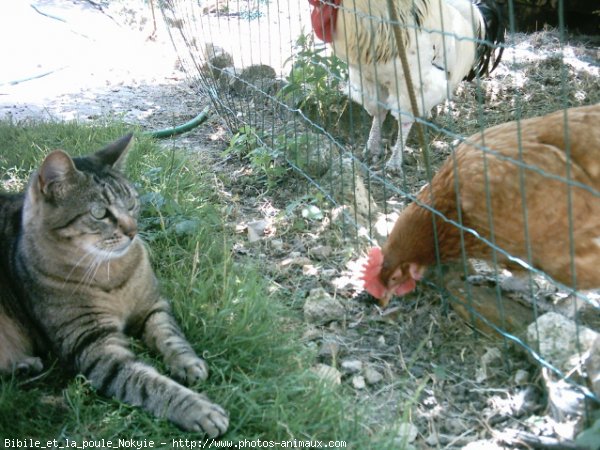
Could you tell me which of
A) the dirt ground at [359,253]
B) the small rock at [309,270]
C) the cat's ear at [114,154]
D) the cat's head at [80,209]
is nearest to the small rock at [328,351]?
the dirt ground at [359,253]

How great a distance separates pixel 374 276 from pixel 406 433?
964 mm

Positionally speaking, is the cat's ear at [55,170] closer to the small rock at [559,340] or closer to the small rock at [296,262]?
the small rock at [296,262]

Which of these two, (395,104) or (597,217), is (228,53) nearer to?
(395,104)

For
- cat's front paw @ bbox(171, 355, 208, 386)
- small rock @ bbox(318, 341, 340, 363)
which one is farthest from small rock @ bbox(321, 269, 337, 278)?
cat's front paw @ bbox(171, 355, 208, 386)

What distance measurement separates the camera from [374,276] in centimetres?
317

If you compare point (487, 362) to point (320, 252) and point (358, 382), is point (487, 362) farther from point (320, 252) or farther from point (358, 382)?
point (320, 252)

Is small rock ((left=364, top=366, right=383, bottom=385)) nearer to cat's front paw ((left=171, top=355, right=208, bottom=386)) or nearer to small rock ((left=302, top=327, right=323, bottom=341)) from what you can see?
small rock ((left=302, top=327, right=323, bottom=341))

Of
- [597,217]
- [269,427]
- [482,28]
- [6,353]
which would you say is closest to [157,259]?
[6,353]

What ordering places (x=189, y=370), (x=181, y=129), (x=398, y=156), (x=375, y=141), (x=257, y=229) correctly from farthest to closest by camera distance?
(x=181, y=129)
(x=375, y=141)
(x=398, y=156)
(x=257, y=229)
(x=189, y=370)

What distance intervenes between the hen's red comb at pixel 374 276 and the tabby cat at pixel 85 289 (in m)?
0.94

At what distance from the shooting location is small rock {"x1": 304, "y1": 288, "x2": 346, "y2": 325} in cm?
319

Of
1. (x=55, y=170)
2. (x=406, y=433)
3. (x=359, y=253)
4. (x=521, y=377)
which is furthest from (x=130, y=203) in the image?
(x=521, y=377)

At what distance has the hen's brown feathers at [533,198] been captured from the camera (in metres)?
2.65

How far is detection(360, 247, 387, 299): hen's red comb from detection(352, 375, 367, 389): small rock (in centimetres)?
50
